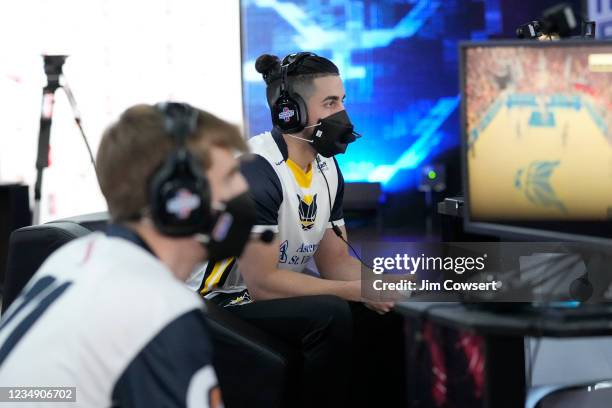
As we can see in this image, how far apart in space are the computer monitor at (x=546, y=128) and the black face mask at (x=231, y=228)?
51cm

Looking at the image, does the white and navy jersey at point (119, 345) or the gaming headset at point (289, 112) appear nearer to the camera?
the white and navy jersey at point (119, 345)

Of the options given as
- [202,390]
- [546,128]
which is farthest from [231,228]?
[546,128]

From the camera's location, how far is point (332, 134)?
236cm

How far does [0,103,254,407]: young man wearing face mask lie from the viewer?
38.4 inches

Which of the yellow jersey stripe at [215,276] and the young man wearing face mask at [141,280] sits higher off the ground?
the young man wearing face mask at [141,280]

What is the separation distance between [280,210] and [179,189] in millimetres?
1132

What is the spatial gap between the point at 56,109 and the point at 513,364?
521cm

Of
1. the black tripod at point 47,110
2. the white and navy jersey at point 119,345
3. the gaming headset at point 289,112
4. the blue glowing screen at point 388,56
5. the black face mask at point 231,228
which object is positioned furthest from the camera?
the blue glowing screen at point 388,56

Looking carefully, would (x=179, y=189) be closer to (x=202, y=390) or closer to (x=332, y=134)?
(x=202, y=390)

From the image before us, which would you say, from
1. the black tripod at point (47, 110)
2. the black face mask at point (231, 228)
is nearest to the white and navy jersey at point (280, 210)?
the black face mask at point (231, 228)

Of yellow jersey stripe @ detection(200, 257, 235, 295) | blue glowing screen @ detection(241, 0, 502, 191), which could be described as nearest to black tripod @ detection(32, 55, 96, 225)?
blue glowing screen @ detection(241, 0, 502, 191)

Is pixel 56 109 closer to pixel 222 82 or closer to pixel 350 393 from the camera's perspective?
pixel 222 82

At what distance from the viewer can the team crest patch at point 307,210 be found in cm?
223

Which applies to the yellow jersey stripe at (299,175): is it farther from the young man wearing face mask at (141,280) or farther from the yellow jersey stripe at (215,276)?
the young man wearing face mask at (141,280)
